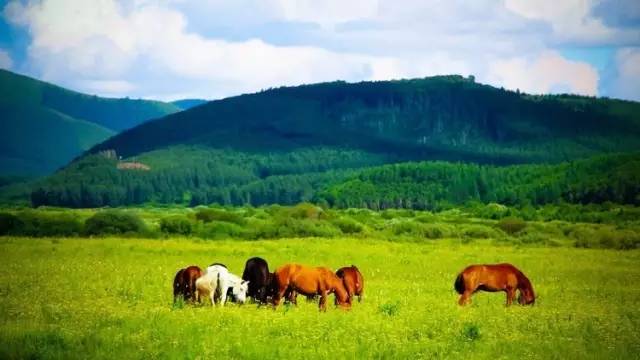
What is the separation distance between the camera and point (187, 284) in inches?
1254

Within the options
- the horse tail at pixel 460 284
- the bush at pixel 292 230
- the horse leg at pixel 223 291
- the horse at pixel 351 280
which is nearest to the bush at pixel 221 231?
the bush at pixel 292 230

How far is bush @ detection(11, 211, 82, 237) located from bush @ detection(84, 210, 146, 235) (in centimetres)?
106

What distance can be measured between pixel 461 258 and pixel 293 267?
27742mm

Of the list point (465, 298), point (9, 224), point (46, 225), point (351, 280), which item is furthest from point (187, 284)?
point (9, 224)

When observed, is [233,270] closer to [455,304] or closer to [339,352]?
[455,304]

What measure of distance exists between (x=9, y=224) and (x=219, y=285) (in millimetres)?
49509

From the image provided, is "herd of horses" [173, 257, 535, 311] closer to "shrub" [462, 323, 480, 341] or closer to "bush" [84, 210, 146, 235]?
"shrub" [462, 323, 480, 341]

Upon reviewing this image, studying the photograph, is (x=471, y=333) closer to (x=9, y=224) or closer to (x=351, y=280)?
(x=351, y=280)

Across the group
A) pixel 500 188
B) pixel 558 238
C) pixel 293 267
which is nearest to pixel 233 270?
pixel 293 267

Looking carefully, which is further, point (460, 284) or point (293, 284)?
point (460, 284)

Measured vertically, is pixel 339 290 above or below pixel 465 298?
above

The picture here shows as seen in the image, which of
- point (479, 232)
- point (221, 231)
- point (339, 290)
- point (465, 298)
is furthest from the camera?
point (479, 232)

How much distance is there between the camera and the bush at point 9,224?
2960 inches

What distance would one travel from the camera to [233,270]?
44.3 m
